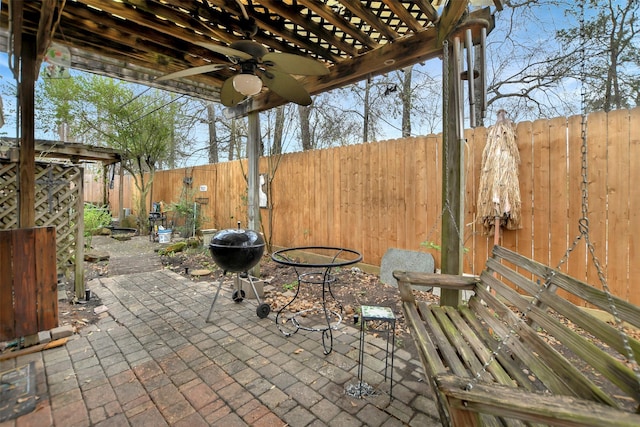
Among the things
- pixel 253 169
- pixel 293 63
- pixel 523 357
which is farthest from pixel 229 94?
pixel 523 357

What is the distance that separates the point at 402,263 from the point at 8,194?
186 inches

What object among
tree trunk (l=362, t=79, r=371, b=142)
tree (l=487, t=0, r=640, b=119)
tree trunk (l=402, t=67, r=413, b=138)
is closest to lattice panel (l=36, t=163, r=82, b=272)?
tree trunk (l=362, t=79, r=371, b=142)

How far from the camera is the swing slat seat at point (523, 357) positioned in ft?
2.79

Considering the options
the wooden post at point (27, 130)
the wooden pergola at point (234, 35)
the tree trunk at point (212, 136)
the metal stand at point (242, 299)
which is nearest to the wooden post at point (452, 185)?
the wooden pergola at point (234, 35)

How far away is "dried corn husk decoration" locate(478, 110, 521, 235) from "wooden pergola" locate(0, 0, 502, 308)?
1.02 m

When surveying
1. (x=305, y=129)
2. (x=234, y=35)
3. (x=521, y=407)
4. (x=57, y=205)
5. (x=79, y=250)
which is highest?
(x=305, y=129)

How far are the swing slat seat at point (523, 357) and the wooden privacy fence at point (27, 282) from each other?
9.47ft

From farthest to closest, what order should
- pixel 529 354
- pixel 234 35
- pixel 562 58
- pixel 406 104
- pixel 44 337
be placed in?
pixel 406 104
pixel 562 58
pixel 234 35
pixel 44 337
pixel 529 354

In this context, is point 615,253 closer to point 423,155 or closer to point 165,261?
point 423,155

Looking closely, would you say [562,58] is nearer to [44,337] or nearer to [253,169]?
[253,169]

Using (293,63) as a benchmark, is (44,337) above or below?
below

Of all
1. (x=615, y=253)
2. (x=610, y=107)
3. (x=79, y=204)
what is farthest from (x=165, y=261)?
(x=610, y=107)

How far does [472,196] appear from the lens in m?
3.55

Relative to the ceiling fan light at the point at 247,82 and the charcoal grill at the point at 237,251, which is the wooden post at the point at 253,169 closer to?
the charcoal grill at the point at 237,251
